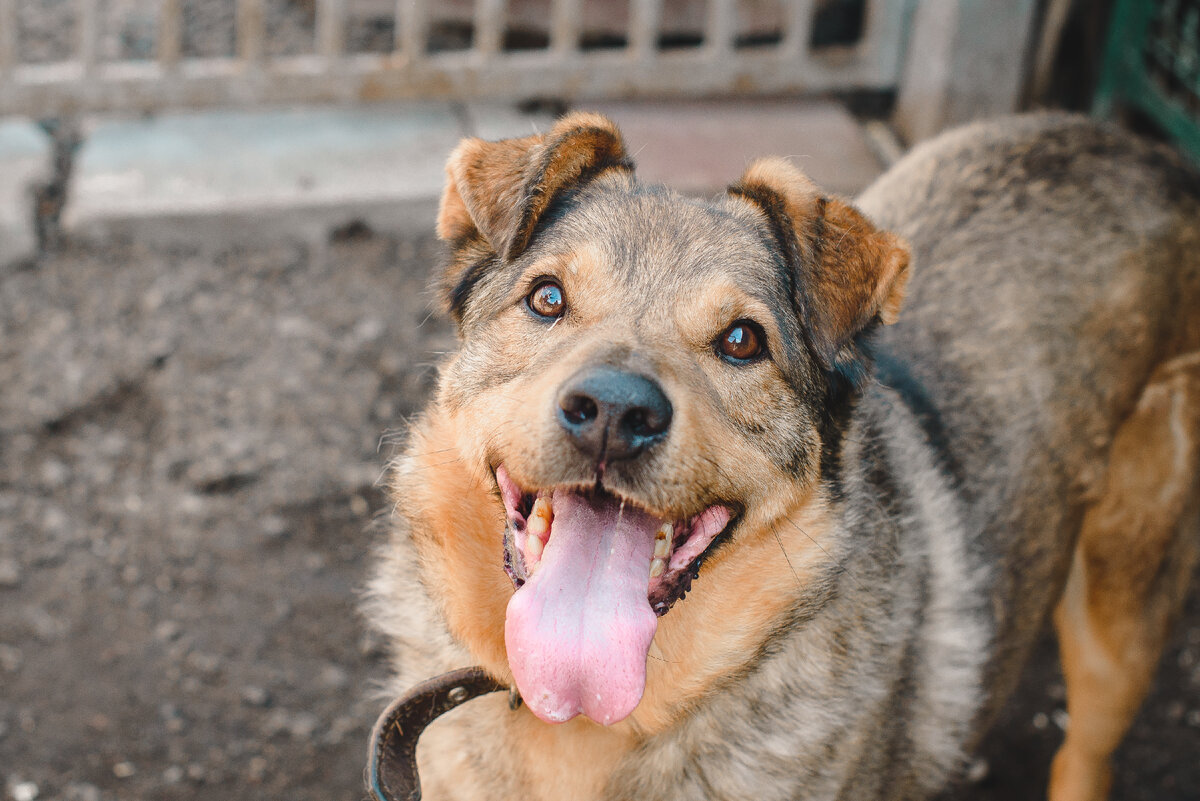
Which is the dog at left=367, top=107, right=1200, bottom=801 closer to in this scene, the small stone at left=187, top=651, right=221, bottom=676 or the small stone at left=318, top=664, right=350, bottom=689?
the small stone at left=318, top=664, right=350, bottom=689

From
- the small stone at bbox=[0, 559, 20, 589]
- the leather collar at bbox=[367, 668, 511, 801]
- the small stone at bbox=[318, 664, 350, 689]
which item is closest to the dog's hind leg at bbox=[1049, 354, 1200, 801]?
the leather collar at bbox=[367, 668, 511, 801]

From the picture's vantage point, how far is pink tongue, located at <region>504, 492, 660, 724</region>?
2418 mm

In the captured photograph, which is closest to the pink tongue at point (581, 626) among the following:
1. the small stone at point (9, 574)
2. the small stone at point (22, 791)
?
the small stone at point (22, 791)

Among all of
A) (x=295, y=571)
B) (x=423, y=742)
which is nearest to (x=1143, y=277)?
(x=423, y=742)

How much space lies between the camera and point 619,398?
231 centimetres

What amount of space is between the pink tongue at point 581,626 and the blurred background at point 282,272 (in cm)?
103

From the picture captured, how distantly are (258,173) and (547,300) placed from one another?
13.1 feet

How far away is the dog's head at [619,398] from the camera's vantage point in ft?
7.93

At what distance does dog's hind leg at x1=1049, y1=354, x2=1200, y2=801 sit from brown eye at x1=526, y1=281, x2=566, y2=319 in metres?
1.98

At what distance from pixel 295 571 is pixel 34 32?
4.52 meters

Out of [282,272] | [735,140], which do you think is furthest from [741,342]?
[735,140]

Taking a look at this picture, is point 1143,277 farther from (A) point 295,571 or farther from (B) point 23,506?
(B) point 23,506

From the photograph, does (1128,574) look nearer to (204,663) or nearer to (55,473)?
(204,663)

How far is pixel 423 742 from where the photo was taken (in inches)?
118
